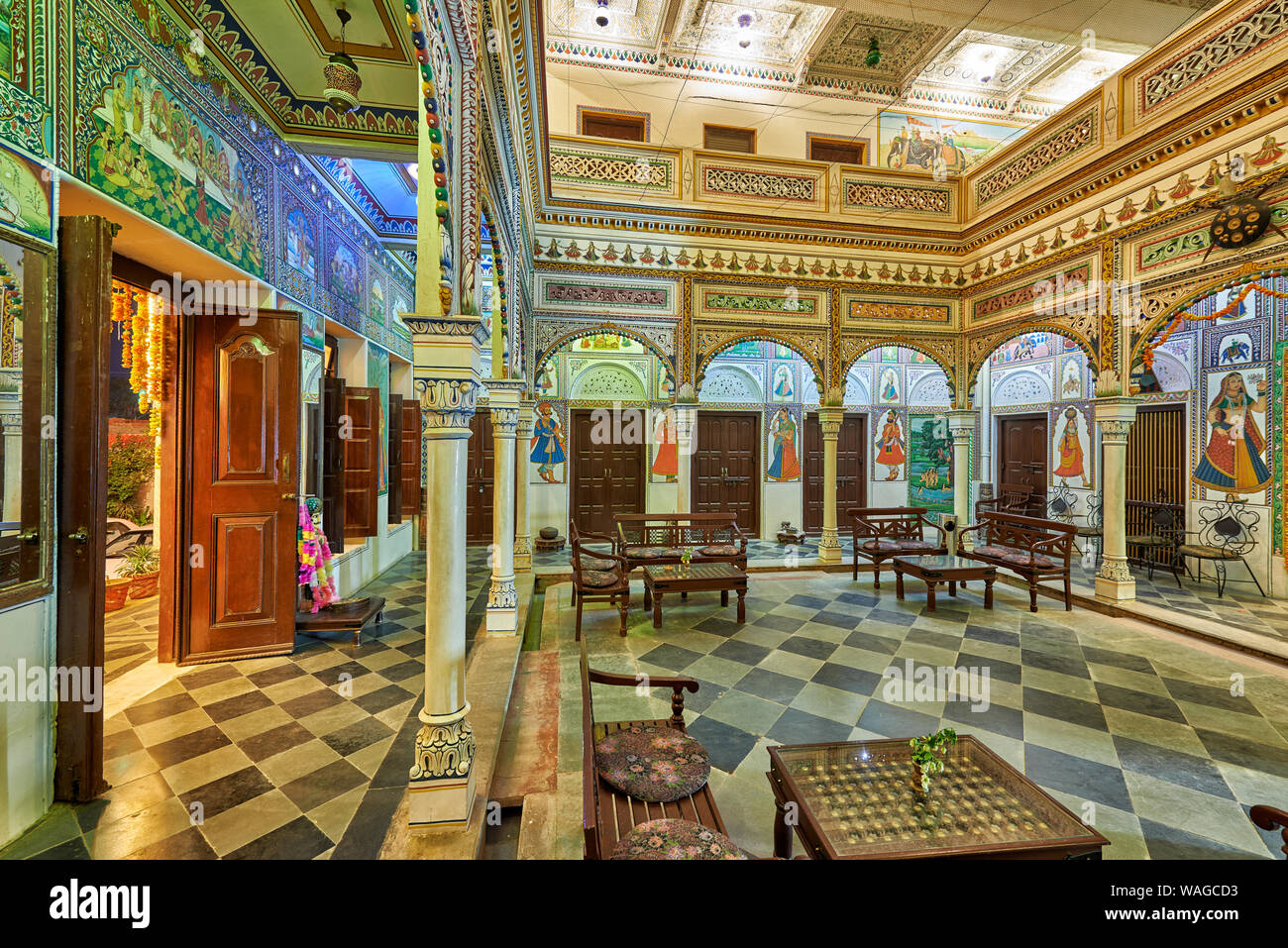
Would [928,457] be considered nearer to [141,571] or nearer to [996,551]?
[996,551]

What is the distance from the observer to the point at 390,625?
5309mm

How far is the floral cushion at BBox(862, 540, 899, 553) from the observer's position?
7.08 metres

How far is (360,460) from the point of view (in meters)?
5.97

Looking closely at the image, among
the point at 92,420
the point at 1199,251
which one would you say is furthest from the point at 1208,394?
the point at 92,420

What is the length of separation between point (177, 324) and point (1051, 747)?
6962 millimetres

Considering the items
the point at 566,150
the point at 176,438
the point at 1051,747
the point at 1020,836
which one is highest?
the point at 566,150

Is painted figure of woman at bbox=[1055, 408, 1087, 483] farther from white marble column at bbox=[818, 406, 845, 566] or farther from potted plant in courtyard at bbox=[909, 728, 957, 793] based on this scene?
potted plant in courtyard at bbox=[909, 728, 957, 793]

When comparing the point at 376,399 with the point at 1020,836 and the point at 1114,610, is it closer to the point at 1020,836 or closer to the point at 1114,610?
the point at 1020,836

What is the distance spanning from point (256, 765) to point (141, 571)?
483cm

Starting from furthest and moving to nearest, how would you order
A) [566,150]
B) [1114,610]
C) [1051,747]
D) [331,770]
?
[566,150], [1114,610], [1051,747], [331,770]

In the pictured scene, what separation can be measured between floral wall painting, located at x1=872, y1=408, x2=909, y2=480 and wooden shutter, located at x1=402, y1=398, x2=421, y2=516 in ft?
30.2

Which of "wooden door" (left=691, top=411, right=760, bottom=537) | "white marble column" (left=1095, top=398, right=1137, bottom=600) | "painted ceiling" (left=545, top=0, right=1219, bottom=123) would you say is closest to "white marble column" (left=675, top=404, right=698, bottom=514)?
"wooden door" (left=691, top=411, right=760, bottom=537)

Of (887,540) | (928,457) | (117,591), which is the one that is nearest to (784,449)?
(928,457)

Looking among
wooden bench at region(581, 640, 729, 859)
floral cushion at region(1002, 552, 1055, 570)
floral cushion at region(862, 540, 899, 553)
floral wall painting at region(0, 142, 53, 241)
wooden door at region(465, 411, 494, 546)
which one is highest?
floral wall painting at region(0, 142, 53, 241)
